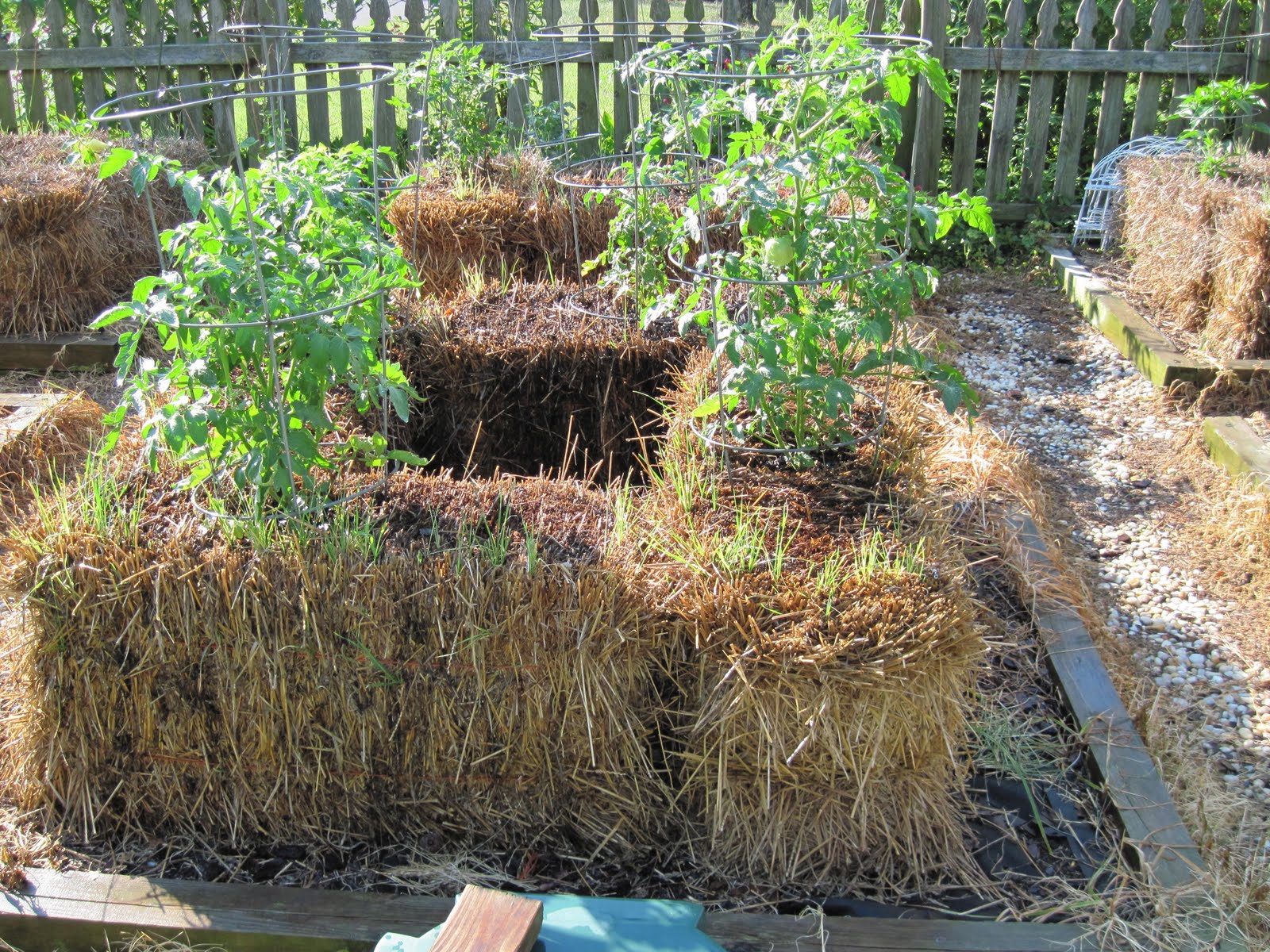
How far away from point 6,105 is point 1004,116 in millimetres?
6654

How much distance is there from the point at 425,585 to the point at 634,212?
79.3 inches

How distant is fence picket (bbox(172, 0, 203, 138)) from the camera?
23.8 feet

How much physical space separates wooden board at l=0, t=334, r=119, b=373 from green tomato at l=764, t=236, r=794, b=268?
3753 mm

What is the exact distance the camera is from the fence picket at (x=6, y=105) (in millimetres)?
7332

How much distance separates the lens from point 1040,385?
5352 mm

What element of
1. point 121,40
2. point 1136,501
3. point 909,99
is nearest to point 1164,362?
point 1136,501

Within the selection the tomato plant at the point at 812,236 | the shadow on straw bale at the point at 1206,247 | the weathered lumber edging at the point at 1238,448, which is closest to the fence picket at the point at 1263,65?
the shadow on straw bale at the point at 1206,247

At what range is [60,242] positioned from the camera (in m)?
5.23

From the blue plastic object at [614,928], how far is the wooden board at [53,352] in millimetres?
4151

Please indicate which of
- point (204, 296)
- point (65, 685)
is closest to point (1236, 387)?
point (204, 296)

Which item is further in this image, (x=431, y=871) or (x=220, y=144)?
(x=220, y=144)

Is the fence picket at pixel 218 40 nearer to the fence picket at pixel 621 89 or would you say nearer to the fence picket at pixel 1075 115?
the fence picket at pixel 621 89

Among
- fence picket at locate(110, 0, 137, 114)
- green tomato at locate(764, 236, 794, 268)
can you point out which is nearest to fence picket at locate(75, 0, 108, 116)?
fence picket at locate(110, 0, 137, 114)

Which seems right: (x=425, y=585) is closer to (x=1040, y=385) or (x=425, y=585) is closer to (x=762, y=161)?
(x=762, y=161)
